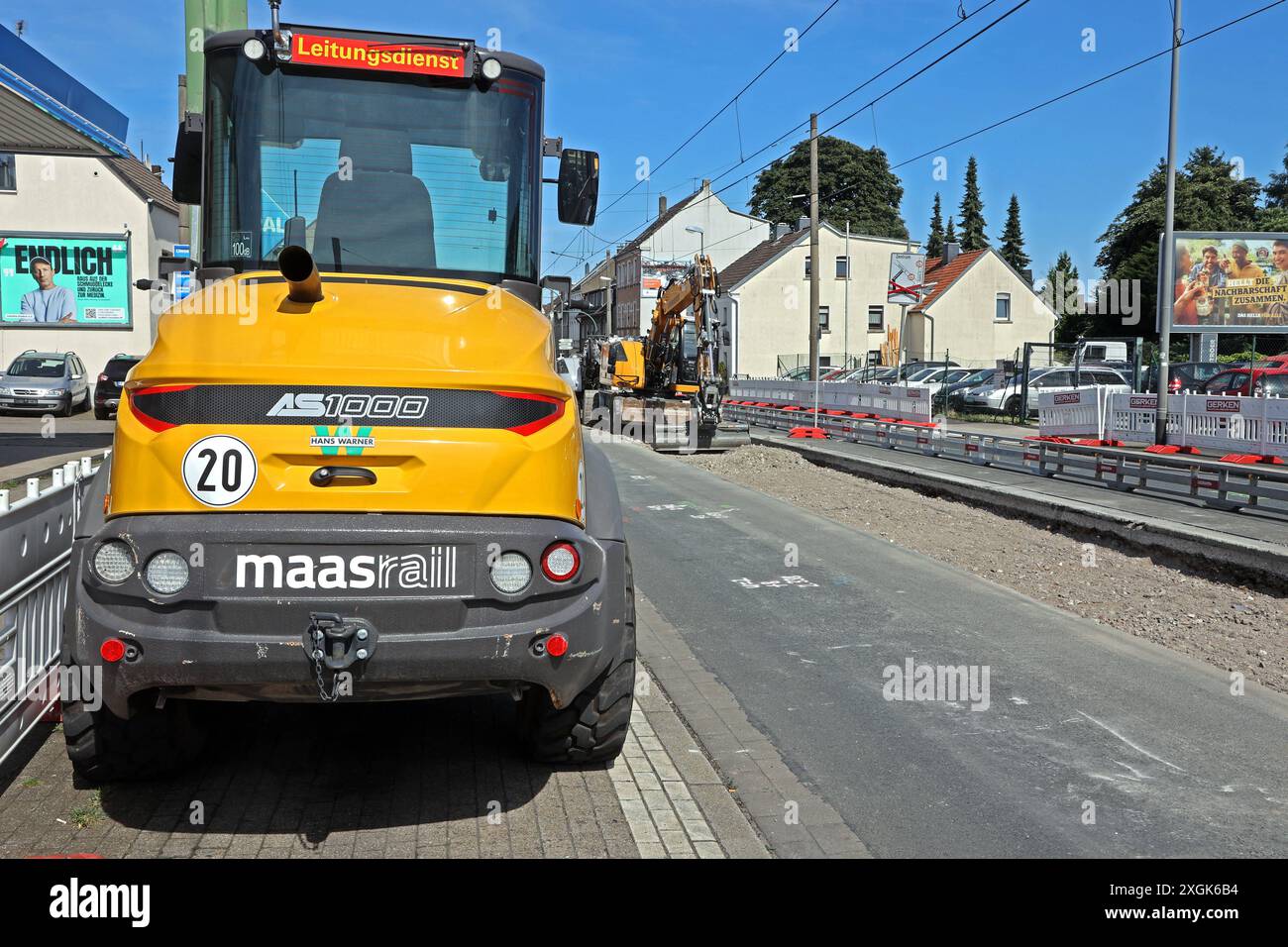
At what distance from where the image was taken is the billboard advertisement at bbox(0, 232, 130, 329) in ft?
113

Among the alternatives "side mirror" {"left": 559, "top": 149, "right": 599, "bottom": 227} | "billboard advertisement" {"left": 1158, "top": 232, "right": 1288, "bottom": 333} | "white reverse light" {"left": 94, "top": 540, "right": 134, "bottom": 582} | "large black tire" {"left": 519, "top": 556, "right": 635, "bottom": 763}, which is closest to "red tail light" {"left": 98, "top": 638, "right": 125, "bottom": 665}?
"white reverse light" {"left": 94, "top": 540, "right": 134, "bottom": 582}

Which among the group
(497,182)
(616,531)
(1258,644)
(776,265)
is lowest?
(1258,644)

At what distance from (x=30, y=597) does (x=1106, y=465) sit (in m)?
14.5

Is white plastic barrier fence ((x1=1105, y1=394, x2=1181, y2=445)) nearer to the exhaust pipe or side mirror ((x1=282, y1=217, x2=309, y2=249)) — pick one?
side mirror ((x1=282, y1=217, x2=309, y2=249))

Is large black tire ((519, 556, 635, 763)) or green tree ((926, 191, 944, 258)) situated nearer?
large black tire ((519, 556, 635, 763))

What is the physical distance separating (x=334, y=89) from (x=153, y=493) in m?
2.47

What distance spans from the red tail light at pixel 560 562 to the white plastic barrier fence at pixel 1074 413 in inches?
832

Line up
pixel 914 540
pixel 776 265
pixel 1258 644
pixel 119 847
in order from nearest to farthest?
pixel 119 847 < pixel 1258 644 < pixel 914 540 < pixel 776 265

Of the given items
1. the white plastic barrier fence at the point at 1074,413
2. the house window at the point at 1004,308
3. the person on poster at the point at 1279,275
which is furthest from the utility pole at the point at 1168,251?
the house window at the point at 1004,308

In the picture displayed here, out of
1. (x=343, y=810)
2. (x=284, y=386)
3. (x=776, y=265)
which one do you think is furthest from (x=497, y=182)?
(x=776, y=265)

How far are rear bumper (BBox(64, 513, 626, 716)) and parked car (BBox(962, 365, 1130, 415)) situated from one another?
103 ft

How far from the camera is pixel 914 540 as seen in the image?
1341 cm

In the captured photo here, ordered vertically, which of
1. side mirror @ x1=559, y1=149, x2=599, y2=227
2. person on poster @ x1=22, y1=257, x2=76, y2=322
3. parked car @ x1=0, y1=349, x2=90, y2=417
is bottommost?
parked car @ x1=0, y1=349, x2=90, y2=417
